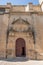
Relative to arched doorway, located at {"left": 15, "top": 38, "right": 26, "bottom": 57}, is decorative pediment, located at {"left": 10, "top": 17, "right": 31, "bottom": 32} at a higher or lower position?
higher

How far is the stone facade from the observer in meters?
13.1

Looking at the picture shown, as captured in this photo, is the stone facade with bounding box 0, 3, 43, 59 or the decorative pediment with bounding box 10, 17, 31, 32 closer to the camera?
the stone facade with bounding box 0, 3, 43, 59

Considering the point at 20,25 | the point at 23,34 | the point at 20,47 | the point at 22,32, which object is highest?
the point at 20,25

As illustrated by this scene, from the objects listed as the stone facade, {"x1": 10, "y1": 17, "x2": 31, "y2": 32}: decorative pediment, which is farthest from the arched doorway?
{"x1": 10, "y1": 17, "x2": 31, "y2": 32}: decorative pediment

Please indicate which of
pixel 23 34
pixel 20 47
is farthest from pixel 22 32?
pixel 20 47

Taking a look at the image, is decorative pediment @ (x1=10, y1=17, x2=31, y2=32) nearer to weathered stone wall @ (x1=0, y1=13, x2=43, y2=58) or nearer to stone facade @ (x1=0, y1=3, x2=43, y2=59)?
stone facade @ (x1=0, y1=3, x2=43, y2=59)

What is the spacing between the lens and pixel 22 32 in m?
13.6

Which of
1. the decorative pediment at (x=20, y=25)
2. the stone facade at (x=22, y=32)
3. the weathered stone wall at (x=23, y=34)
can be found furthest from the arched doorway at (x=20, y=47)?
the decorative pediment at (x=20, y=25)

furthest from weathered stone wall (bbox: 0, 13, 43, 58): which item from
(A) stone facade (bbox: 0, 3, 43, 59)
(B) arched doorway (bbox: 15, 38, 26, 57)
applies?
(B) arched doorway (bbox: 15, 38, 26, 57)

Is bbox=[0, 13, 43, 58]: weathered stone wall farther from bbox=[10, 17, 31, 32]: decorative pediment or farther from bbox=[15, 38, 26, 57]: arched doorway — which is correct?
bbox=[15, 38, 26, 57]: arched doorway

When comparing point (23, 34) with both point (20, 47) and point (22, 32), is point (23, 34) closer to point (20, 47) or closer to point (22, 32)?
point (22, 32)

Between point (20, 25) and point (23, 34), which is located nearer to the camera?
point (23, 34)

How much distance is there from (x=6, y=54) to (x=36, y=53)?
2994mm

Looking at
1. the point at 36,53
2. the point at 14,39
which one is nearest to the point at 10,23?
the point at 14,39
